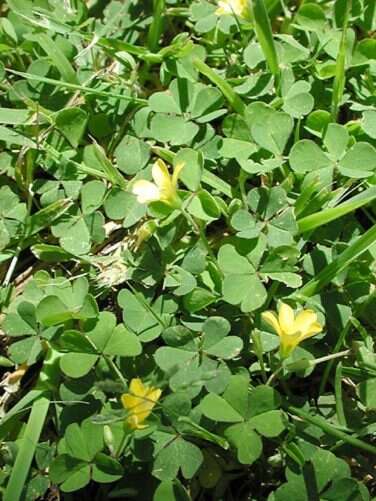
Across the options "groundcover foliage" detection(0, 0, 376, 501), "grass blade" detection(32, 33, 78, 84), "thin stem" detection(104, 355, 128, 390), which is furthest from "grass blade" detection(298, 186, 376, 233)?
"grass blade" detection(32, 33, 78, 84)

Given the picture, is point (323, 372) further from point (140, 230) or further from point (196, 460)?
point (140, 230)

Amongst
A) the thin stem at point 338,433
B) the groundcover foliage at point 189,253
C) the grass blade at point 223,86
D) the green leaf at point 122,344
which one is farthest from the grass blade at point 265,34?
the thin stem at point 338,433

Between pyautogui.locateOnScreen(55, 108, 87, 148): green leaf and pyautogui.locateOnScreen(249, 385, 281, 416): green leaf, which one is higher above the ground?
pyautogui.locateOnScreen(55, 108, 87, 148): green leaf

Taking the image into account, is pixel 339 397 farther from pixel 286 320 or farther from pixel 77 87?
pixel 77 87

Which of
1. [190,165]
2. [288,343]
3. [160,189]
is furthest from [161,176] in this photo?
[288,343]

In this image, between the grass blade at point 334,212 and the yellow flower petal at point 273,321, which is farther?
the grass blade at point 334,212

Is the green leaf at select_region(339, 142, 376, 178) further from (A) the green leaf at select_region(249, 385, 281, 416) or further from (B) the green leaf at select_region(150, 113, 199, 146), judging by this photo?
(A) the green leaf at select_region(249, 385, 281, 416)

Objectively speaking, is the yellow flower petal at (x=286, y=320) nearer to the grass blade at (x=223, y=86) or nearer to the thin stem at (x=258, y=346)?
the thin stem at (x=258, y=346)
